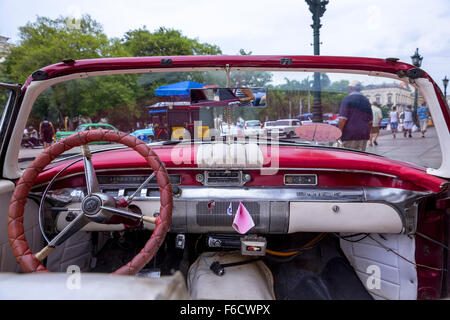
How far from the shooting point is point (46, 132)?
1.86m

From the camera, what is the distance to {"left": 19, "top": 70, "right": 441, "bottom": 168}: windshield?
1.89 metres

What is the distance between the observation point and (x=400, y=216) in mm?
1838

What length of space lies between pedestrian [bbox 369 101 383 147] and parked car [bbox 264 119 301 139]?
0.51 metres

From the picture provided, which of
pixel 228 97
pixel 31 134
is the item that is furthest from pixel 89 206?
pixel 228 97

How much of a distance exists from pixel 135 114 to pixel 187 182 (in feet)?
2.13

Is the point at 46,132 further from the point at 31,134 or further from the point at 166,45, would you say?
the point at 166,45

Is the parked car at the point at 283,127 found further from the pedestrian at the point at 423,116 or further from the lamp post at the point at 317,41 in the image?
the pedestrian at the point at 423,116

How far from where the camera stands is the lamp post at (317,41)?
6.59 feet

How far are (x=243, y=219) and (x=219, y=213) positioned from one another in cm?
16

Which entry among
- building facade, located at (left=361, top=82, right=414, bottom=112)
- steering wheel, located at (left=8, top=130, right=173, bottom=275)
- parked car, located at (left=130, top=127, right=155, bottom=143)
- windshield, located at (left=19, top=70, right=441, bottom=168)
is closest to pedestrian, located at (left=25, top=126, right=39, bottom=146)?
Answer: windshield, located at (left=19, top=70, right=441, bottom=168)

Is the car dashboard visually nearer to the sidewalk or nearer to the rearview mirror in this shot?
the sidewalk

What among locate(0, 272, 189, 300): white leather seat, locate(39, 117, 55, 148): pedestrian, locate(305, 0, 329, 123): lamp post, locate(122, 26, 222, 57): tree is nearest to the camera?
locate(0, 272, 189, 300): white leather seat
